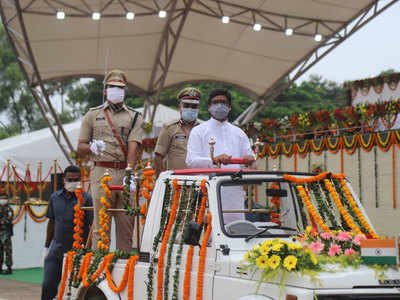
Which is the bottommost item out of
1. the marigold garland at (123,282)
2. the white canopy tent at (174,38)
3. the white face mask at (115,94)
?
the marigold garland at (123,282)

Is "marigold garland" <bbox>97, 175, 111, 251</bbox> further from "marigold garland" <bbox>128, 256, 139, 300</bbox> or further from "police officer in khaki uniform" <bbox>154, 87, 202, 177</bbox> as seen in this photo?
"police officer in khaki uniform" <bbox>154, 87, 202, 177</bbox>

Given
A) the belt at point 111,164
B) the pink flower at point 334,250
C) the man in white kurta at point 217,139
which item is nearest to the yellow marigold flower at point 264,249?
the pink flower at point 334,250

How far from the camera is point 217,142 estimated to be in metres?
6.58

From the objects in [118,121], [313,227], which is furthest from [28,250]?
[313,227]

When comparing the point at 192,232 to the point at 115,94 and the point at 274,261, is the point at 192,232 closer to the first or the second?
the point at 274,261

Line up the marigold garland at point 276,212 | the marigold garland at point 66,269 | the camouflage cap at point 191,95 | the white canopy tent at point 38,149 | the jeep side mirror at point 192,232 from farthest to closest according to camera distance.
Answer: the white canopy tent at point 38,149 → the camouflage cap at point 191,95 → the marigold garland at point 66,269 → the marigold garland at point 276,212 → the jeep side mirror at point 192,232

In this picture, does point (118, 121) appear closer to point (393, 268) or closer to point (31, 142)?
point (393, 268)

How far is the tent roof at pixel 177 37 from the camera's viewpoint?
66.8 ft

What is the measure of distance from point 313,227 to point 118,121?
2656mm

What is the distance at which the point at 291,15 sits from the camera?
21203 mm

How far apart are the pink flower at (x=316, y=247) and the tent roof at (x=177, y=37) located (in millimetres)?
15250

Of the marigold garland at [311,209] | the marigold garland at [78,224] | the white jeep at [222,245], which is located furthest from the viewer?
the marigold garland at [78,224]

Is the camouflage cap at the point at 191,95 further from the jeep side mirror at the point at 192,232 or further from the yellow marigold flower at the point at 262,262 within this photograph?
the yellow marigold flower at the point at 262,262

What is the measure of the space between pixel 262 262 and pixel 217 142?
2.27m
